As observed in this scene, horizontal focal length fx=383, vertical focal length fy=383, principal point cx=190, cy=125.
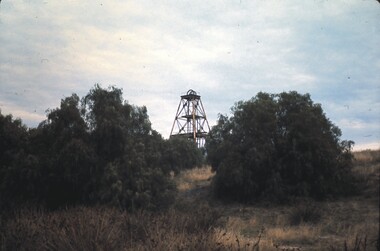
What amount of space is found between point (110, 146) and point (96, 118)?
5.45 ft

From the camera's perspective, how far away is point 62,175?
699 inches

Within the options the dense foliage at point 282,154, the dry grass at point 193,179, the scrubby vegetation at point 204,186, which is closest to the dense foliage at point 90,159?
the scrubby vegetation at point 204,186

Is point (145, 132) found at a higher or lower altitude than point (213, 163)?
higher

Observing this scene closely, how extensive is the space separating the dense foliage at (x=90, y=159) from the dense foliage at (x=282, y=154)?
17.3 feet

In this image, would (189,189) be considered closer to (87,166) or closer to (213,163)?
(213,163)

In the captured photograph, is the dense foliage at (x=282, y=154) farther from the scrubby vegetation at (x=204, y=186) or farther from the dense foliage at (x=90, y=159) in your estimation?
the dense foliage at (x=90, y=159)

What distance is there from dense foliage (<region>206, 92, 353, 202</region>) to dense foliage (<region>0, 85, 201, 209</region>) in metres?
5.26

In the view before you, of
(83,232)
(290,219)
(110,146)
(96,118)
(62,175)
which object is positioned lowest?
(290,219)

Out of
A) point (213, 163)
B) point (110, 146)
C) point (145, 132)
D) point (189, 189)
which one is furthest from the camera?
point (189, 189)

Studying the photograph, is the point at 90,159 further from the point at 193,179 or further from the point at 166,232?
the point at 193,179

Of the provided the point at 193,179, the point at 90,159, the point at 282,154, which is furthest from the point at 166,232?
the point at 193,179

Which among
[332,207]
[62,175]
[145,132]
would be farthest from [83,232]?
[332,207]

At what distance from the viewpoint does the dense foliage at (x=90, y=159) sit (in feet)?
56.7

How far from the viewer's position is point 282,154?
22.7 metres
